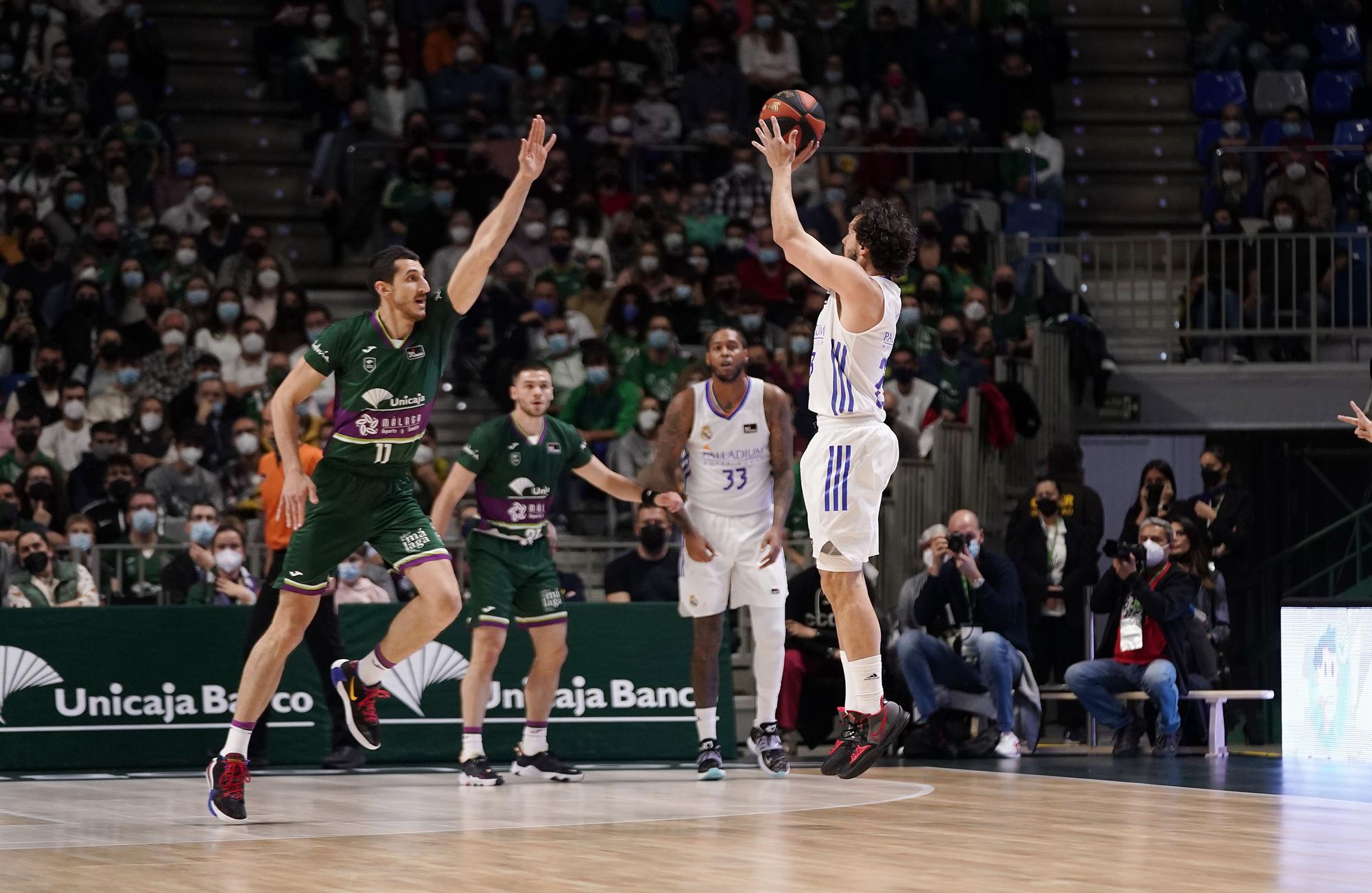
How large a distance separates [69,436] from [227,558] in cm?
337

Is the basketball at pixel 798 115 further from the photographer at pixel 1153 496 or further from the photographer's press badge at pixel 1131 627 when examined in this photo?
the photographer at pixel 1153 496

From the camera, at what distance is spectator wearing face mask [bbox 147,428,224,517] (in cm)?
1412

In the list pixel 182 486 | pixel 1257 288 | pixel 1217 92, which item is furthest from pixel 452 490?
pixel 1217 92

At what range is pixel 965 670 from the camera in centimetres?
1265

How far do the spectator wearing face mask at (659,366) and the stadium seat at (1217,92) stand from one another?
8025mm

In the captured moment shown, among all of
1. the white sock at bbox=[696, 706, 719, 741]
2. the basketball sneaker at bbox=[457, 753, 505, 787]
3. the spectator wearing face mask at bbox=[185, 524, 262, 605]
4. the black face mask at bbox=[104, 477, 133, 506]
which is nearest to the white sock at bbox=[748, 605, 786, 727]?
the white sock at bbox=[696, 706, 719, 741]

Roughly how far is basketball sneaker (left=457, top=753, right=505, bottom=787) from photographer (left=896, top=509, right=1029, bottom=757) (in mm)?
3498

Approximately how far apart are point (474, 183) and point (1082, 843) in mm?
12758

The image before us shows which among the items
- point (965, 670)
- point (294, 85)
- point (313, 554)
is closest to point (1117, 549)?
point (965, 670)

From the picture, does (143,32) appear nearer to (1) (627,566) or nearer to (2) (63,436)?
(2) (63,436)

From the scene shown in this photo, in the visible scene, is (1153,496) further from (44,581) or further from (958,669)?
(44,581)

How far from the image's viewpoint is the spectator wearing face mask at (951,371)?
16.0 m

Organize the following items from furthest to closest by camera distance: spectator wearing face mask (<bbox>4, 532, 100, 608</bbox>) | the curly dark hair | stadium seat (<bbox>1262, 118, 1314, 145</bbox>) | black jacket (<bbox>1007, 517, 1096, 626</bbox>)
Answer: stadium seat (<bbox>1262, 118, 1314, 145</bbox>)
black jacket (<bbox>1007, 517, 1096, 626</bbox>)
spectator wearing face mask (<bbox>4, 532, 100, 608</bbox>)
the curly dark hair

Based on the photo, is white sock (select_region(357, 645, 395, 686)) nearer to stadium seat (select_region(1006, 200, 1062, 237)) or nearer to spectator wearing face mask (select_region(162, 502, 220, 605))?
spectator wearing face mask (select_region(162, 502, 220, 605))
